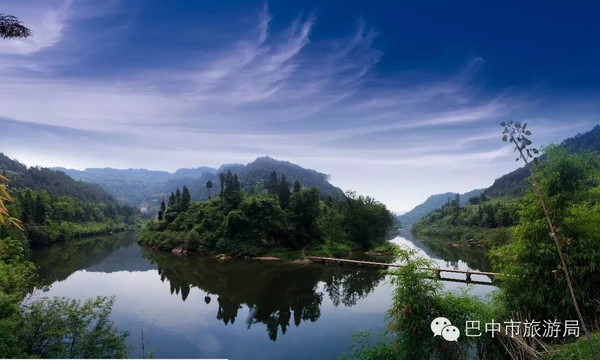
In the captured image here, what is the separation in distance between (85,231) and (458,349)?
100m

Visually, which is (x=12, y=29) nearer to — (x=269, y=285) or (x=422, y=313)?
(x=422, y=313)

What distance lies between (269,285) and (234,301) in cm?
522

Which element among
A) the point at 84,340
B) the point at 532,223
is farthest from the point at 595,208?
the point at 84,340

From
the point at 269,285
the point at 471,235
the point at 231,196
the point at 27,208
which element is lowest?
the point at 269,285

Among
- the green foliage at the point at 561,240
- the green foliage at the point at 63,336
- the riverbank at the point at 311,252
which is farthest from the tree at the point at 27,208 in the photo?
the green foliage at the point at 561,240

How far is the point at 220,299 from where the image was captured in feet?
84.5

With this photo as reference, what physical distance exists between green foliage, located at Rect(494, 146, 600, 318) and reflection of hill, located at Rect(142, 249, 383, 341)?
12865 millimetres

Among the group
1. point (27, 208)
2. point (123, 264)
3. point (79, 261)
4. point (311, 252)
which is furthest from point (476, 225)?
point (27, 208)

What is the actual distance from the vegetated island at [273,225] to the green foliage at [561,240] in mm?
36631

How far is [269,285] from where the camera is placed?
29.8m

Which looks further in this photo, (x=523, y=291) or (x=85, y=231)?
(x=85, y=231)

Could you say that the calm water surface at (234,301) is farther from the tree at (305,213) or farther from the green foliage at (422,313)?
the tree at (305,213)

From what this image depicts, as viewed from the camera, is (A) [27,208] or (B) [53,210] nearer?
(A) [27,208]

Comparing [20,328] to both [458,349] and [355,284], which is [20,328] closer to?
[458,349]
